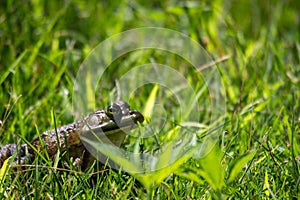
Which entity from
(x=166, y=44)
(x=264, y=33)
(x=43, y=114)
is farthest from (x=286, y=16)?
(x=43, y=114)

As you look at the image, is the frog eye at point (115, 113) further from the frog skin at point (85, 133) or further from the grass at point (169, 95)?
the grass at point (169, 95)

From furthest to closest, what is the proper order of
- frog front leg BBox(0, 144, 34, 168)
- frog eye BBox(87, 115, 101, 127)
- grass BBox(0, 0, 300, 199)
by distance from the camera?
frog eye BBox(87, 115, 101, 127) → frog front leg BBox(0, 144, 34, 168) → grass BBox(0, 0, 300, 199)

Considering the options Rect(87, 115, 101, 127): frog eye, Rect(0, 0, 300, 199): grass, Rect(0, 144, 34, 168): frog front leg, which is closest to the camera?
Rect(0, 0, 300, 199): grass

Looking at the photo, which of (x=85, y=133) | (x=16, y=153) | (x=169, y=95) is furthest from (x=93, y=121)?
(x=169, y=95)

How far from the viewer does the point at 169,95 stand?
392 cm

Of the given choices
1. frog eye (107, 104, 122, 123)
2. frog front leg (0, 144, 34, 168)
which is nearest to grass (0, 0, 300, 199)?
frog front leg (0, 144, 34, 168)

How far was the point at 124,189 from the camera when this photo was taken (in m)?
2.64

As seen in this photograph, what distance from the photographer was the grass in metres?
2.49

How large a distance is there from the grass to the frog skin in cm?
8

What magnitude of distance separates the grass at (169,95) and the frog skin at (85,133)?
80 millimetres

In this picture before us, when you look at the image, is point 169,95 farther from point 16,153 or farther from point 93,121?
point 16,153

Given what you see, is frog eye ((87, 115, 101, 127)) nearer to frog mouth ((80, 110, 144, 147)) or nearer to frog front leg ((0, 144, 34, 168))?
frog mouth ((80, 110, 144, 147))

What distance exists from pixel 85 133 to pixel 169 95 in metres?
1.18

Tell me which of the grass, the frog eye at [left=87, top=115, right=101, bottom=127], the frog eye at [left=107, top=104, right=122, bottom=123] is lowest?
the grass
